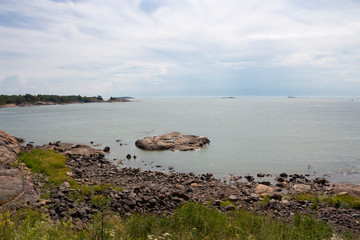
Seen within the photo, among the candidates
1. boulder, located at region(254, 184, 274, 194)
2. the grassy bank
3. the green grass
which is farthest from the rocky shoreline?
the green grass

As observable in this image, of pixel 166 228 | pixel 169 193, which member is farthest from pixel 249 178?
pixel 166 228

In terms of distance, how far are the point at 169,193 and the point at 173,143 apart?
23.9m

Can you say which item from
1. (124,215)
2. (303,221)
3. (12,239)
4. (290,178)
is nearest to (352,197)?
(290,178)

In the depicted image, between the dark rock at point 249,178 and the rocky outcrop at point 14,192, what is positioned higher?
the rocky outcrop at point 14,192

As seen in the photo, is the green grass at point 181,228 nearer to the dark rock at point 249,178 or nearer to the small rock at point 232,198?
the small rock at point 232,198

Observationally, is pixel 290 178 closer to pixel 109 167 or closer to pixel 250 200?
pixel 250 200

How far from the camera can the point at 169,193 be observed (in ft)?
53.8

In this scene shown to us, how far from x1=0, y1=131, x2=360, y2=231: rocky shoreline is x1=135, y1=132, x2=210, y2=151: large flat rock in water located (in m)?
11.2

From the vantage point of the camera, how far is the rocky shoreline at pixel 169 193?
12.6 m

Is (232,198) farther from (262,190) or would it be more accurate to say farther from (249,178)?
(249,178)

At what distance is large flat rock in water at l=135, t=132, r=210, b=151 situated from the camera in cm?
3841

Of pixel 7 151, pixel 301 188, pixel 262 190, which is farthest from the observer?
pixel 7 151

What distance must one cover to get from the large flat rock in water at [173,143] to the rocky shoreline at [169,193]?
440 inches

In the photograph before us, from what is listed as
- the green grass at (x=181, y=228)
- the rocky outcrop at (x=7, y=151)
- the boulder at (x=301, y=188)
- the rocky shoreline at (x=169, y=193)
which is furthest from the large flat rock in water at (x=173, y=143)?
the green grass at (x=181, y=228)
